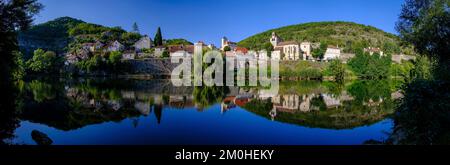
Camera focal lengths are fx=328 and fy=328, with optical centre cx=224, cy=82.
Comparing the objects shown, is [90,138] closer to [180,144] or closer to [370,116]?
[180,144]

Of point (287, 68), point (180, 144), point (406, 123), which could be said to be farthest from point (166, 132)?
point (287, 68)

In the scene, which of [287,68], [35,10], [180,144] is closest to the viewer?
[180,144]

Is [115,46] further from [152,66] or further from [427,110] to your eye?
[427,110]

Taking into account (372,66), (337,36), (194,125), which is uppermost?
(337,36)

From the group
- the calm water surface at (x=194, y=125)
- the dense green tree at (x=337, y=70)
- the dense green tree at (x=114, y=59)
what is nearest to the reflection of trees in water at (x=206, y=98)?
the calm water surface at (x=194, y=125)

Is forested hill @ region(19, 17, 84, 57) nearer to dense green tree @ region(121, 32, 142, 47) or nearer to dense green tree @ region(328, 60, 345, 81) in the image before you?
dense green tree @ region(121, 32, 142, 47)

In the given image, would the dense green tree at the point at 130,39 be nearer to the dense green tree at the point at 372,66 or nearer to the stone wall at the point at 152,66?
the stone wall at the point at 152,66

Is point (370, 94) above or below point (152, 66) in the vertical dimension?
below

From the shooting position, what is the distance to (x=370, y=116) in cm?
1769

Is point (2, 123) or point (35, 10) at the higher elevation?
point (35, 10)

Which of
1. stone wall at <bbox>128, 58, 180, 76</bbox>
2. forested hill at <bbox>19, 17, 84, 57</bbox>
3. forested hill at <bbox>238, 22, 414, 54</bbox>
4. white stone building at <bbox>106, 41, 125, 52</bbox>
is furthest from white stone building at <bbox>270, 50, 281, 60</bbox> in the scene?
forested hill at <bbox>19, 17, 84, 57</bbox>

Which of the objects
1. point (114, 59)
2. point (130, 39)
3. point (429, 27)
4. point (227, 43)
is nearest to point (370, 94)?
point (429, 27)
